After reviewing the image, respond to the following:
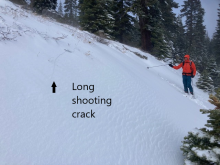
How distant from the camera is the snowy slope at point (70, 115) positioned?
2.65 meters

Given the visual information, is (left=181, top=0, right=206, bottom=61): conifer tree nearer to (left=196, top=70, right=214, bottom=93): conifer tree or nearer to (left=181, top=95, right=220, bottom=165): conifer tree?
(left=196, top=70, right=214, bottom=93): conifer tree

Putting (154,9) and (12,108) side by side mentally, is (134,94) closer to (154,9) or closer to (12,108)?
(12,108)

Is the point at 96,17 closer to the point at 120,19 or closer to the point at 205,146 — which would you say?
the point at 120,19

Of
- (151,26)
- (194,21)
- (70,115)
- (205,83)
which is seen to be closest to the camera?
(70,115)

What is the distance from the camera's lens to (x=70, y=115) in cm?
336

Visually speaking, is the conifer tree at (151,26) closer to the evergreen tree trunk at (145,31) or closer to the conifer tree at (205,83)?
the evergreen tree trunk at (145,31)

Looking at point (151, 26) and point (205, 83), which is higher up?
point (151, 26)

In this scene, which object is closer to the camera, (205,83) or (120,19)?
(205,83)

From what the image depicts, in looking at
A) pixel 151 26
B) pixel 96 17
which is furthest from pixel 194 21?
pixel 96 17

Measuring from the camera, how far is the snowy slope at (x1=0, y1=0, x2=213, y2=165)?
8.70 feet

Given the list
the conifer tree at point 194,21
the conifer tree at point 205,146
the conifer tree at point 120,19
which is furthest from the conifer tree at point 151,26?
the conifer tree at point 194,21

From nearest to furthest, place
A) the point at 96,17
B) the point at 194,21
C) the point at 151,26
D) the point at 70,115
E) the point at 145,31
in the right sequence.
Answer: the point at 70,115 < the point at 96,17 < the point at 151,26 < the point at 145,31 < the point at 194,21

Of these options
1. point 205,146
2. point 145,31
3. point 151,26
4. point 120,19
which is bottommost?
point 205,146

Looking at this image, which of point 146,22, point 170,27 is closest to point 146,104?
point 146,22
